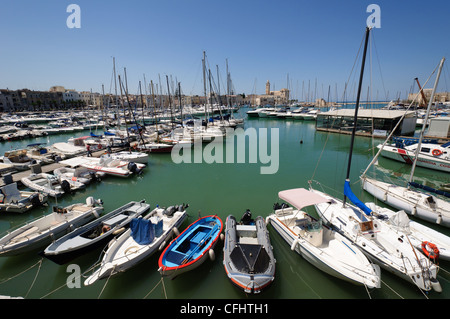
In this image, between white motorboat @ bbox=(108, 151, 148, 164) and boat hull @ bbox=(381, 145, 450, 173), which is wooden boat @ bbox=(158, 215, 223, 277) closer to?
white motorboat @ bbox=(108, 151, 148, 164)

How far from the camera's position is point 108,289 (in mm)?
8641

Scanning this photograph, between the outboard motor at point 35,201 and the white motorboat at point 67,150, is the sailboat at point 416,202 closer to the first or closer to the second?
the outboard motor at point 35,201

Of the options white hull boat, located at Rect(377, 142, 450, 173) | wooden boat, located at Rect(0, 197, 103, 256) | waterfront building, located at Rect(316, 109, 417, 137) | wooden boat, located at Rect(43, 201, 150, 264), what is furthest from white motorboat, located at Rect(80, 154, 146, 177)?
waterfront building, located at Rect(316, 109, 417, 137)

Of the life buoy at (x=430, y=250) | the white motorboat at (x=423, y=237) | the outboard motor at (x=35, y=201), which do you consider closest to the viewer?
the life buoy at (x=430, y=250)

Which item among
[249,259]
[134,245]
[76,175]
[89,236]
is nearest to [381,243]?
[249,259]

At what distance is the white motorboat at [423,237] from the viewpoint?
29.5 ft

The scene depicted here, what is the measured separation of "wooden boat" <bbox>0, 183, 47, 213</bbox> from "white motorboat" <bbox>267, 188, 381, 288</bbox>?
55.8 ft

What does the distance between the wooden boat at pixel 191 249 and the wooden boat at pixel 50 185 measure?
1370 cm

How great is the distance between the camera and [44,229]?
1116cm

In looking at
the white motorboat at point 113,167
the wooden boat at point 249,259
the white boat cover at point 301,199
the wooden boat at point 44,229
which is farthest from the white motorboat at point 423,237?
the white motorboat at point 113,167
